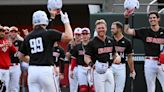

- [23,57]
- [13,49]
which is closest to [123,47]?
[13,49]

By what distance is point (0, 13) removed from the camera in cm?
2727

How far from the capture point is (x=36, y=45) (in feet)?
30.5

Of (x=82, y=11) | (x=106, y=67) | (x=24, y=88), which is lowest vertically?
(x=24, y=88)

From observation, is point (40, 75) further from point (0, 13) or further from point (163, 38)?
point (0, 13)

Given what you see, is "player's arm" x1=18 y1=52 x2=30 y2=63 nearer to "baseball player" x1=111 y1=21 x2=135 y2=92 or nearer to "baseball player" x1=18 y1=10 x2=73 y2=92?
"baseball player" x1=18 y1=10 x2=73 y2=92

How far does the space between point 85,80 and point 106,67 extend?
2.81m

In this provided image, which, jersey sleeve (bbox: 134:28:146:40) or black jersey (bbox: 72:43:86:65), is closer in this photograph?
jersey sleeve (bbox: 134:28:146:40)

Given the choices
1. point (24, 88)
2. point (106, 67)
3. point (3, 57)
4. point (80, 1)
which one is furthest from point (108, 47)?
point (80, 1)

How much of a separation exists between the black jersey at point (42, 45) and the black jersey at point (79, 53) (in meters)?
4.68

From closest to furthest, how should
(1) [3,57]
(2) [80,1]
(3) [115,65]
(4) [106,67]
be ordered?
(4) [106,67] → (3) [115,65] → (1) [3,57] → (2) [80,1]

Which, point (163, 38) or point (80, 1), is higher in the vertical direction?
point (80, 1)

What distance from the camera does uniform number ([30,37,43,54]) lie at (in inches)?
364

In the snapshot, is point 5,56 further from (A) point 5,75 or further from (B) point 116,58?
(B) point 116,58

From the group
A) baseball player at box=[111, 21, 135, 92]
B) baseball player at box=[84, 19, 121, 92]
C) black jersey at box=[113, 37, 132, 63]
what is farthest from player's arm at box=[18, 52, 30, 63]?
black jersey at box=[113, 37, 132, 63]
